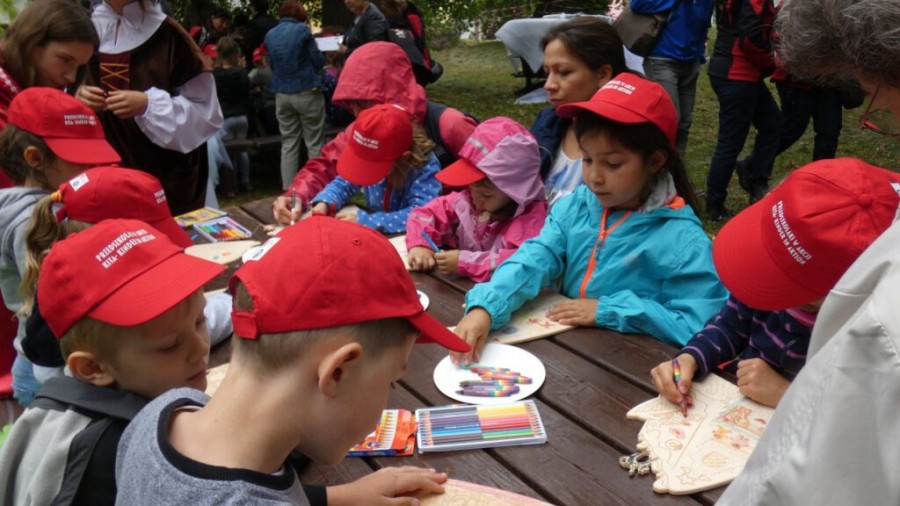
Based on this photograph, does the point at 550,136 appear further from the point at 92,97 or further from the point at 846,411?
the point at 846,411

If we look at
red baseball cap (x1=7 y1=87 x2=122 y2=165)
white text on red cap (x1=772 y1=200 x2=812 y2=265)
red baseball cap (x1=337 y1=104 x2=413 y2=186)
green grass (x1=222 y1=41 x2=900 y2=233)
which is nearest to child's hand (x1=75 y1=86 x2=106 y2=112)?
red baseball cap (x1=7 y1=87 x2=122 y2=165)

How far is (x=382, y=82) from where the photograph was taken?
3275mm

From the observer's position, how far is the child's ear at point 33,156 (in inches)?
92.2

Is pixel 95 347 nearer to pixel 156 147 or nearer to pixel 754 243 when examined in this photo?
pixel 754 243

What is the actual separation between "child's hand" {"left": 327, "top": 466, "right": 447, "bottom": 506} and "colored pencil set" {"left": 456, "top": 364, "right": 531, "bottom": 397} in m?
0.33

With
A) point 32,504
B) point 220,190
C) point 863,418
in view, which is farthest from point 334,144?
point 220,190

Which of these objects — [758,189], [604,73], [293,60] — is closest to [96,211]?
[604,73]

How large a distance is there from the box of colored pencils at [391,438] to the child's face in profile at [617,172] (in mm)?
945

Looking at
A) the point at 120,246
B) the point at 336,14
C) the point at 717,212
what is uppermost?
the point at 120,246

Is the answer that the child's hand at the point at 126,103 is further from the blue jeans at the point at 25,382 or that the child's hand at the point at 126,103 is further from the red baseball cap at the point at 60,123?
the blue jeans at the point at 25,382

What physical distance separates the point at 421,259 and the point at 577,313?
694mm

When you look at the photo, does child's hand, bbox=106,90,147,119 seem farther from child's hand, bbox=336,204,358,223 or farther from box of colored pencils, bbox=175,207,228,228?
child's hand, bbox=336,204,358,223

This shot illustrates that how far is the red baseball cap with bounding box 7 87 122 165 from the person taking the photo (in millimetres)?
2350

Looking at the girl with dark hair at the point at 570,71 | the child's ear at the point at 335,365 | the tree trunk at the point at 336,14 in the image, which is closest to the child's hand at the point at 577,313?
the girl with dark hair at the point at 570,71
